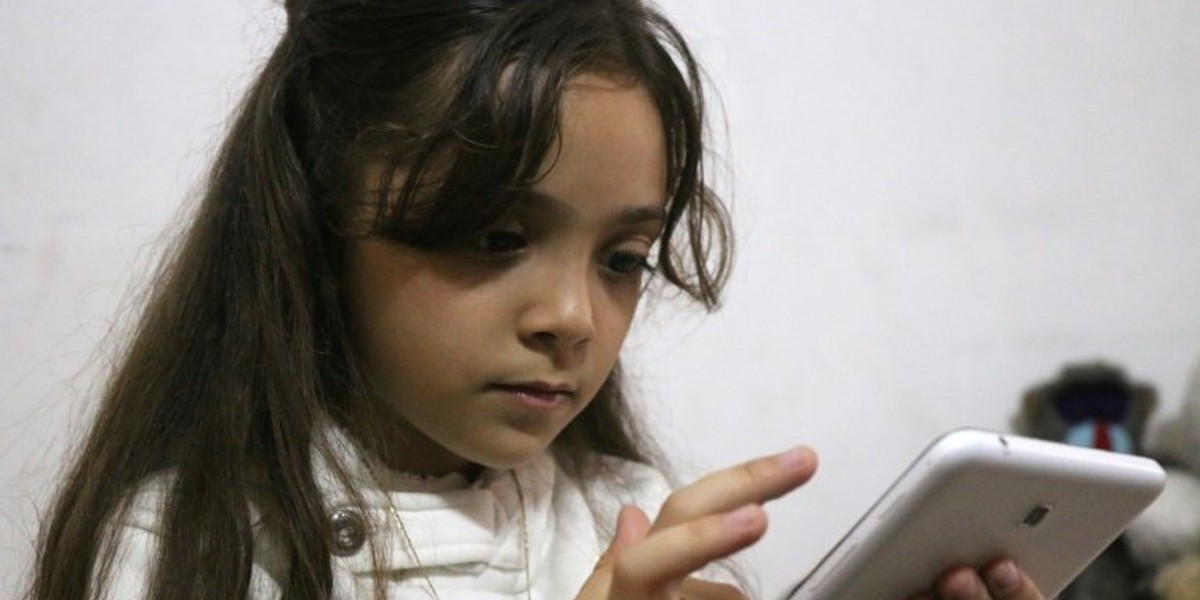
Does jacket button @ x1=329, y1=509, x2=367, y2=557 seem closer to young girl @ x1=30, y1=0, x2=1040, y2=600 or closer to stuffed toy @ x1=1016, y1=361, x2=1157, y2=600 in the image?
young girl @ x1=30, y1=0, x2=1040, y2=600

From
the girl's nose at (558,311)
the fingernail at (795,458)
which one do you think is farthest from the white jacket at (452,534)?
the fingernail at (795,458)

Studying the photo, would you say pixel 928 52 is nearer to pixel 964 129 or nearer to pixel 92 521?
pixel 964 129

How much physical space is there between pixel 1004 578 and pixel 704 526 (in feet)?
0.60

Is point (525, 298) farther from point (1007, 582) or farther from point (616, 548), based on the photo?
point (1007, 582)

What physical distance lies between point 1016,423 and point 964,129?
24 centimetres

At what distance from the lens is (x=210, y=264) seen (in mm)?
649

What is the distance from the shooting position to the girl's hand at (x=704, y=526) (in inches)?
18.8

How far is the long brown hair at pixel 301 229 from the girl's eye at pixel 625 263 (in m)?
0.05

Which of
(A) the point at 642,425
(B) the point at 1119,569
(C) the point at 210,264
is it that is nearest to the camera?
(C) the point at 210,264

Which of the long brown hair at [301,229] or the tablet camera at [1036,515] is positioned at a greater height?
the long brown hair at [301,229]

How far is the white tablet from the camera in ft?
1.67

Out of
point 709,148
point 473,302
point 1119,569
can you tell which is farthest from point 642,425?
point 1119,569

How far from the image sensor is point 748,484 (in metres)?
0.49

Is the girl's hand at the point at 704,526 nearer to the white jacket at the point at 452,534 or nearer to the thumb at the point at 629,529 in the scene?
the thumb at the point at 629,529
